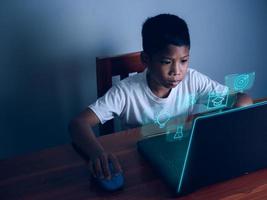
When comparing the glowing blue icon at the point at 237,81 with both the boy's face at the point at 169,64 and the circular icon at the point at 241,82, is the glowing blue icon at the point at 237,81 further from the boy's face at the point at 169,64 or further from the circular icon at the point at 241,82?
the boy's face at the point at 169,64

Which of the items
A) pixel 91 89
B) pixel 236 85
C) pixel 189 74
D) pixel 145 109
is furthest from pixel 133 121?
pixel 236 85

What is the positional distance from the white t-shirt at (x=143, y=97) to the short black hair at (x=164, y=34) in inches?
5.6

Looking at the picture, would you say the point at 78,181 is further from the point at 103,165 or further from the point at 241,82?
the point at 241,82

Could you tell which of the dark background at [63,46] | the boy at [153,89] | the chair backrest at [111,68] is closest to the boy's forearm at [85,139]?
the boy at [153,89]

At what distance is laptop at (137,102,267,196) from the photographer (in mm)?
735

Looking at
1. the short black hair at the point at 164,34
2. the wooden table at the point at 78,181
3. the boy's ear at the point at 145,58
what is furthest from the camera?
the boy's ear at the point at 145,58

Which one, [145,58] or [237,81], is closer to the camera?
[237,81]

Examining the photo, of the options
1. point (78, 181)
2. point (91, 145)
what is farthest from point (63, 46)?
point (78, 181)

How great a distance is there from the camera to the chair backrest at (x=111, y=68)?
4.19ft

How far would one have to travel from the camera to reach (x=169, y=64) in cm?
117

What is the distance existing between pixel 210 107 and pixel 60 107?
31.8 inches

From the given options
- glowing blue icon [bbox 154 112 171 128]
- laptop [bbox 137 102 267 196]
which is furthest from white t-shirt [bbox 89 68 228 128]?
laptop [bbox 137 102 267 196]

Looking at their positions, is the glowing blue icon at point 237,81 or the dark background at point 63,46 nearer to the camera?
the glowing blue icon at point 237,81

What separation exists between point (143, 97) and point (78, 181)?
0.49 meters
